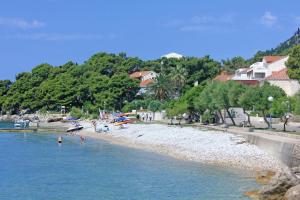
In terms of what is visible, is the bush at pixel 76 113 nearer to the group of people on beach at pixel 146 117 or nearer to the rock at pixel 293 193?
the group of people on beach at pixel 146 117

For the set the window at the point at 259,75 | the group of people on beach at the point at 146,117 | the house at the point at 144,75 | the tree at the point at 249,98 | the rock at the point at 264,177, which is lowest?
the rock at the point at 264,177

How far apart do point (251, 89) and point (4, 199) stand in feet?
101

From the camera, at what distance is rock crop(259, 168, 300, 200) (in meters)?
28.8

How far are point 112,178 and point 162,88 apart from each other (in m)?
68.1

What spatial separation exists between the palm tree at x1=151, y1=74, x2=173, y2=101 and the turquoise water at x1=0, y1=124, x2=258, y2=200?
47.2 metres

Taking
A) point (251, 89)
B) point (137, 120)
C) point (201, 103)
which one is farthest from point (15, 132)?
point (251, 89)

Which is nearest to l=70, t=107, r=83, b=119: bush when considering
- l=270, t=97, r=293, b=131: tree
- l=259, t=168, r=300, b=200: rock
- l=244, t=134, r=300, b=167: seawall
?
l=270, t=97, r=293, b=131: tree

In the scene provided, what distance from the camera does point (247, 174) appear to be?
38.8 m

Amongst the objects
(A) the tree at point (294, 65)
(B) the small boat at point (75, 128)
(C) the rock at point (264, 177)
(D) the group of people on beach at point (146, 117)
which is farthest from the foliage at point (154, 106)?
(C) the rock at point (264, 177)

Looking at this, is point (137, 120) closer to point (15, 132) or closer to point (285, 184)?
point (15, 132)

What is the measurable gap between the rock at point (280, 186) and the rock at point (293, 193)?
45.6 inches

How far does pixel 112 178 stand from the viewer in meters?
40.9

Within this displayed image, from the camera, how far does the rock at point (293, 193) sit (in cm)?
2665

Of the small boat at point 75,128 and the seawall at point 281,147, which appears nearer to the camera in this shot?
the seawall at point 281,147
